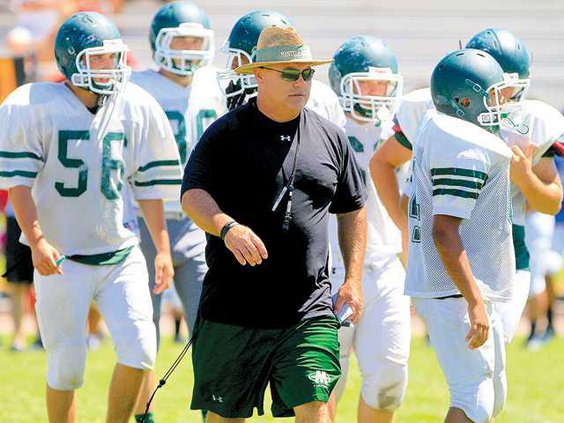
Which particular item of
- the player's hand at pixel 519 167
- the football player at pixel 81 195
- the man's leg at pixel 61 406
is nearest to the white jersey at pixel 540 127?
the player's hand at pixel 519 167

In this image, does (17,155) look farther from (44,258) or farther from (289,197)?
(289,197)

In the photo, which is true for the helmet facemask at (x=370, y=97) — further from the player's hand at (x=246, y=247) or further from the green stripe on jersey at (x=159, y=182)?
the player's hand at (x=246, y=247)

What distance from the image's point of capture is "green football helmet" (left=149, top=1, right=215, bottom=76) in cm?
636

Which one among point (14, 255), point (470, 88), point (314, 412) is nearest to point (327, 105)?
point (470, 88)

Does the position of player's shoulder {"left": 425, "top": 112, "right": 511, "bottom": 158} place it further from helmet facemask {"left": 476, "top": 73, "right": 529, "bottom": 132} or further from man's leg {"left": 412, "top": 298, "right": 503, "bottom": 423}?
man's leg {"left": 412, "top": 298, "right": 503, "bottom": 423}

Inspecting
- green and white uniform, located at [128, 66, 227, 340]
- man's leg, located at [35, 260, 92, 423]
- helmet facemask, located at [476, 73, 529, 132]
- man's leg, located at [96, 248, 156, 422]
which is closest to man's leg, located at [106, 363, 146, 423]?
man's leg, located at [96, 248, 156, 422]

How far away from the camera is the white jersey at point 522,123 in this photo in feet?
16.6

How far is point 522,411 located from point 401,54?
12.0 metres

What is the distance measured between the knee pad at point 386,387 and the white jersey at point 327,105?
3.60ft

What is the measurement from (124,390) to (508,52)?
7.15 ft

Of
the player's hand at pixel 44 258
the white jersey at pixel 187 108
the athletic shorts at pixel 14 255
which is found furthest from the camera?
the athletic shorts at pixel 14 255

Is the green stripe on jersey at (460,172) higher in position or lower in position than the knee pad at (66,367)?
higher

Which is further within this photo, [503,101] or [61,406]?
[61,406]

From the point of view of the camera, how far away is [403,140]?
209 inches
